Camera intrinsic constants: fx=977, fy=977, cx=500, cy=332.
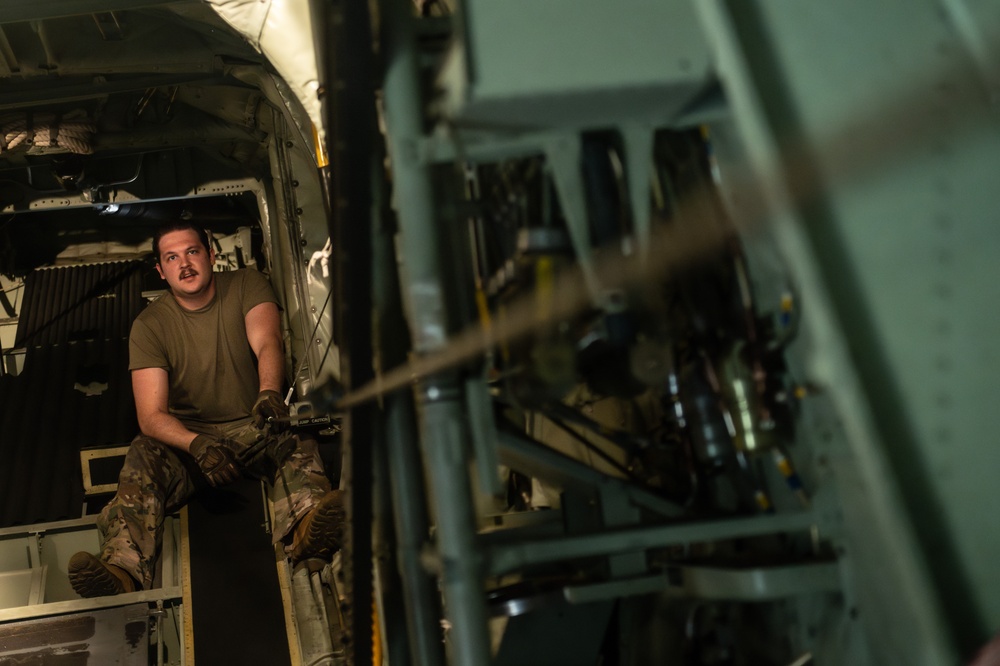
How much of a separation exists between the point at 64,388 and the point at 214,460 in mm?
1928

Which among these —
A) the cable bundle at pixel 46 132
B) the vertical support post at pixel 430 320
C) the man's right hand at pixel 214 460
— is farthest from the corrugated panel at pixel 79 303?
the vertical support post at pixel 430 320

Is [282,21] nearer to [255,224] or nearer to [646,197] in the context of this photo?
[646,197]

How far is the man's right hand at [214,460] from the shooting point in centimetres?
443

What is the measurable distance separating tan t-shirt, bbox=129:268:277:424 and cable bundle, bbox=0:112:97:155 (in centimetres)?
92

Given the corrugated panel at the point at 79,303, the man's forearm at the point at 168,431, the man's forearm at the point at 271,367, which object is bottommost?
the man's forearm at the point at 168,431

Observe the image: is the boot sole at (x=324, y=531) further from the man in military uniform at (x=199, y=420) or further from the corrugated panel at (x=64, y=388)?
the corrugated panel at (x=64, y=388)

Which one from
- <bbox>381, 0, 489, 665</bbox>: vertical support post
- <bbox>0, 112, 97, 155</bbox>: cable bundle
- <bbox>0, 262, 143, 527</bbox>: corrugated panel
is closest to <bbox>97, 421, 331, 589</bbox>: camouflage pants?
<bbox>0, 262, 143, 527</bbox>: corrugated panel

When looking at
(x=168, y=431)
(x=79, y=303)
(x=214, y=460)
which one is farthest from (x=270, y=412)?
(x=79, y=303)

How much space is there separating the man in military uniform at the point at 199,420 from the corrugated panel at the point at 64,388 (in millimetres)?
770

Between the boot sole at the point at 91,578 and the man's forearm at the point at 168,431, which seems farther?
the man's forearm at the point at 168,431

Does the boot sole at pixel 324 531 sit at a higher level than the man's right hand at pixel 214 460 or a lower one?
lower

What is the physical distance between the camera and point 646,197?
208 cm

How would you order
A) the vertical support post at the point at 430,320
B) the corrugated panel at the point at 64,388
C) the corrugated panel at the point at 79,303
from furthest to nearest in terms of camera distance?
the corrugated panel at the point at 79,303 < the corrugated panel at the point at 64,388 < the vertical support post at the point at 430,320

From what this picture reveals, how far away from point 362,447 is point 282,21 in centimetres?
175
